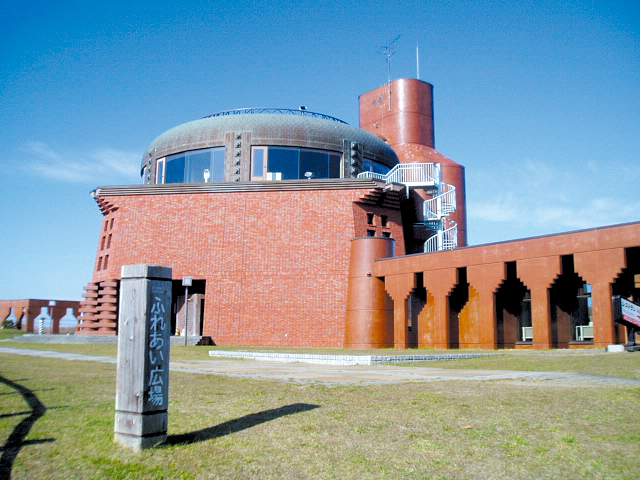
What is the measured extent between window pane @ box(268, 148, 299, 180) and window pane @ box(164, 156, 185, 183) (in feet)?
19.7

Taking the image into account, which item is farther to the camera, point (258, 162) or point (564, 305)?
point (258, 162)

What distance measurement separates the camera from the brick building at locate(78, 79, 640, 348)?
85.8 feet

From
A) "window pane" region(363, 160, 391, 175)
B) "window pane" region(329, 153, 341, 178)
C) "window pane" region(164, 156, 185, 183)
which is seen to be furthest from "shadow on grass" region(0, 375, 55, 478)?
"window pane" region(363, 160, 391, 175)

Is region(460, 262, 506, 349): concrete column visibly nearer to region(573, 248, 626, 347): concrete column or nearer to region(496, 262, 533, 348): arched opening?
region(496, 262, 533, 348): arched opening

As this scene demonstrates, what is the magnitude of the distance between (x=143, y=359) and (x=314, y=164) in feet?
105

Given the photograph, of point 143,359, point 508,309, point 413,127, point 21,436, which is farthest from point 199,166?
point 143,359

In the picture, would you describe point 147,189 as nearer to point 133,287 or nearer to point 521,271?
point 521,271

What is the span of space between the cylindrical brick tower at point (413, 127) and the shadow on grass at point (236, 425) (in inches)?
1836

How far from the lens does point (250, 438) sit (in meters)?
5.68

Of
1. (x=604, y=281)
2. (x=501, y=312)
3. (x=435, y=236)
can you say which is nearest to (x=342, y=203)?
(x=435, y=236)

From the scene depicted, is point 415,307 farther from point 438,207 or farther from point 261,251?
point 261,251

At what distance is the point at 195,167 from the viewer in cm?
3759

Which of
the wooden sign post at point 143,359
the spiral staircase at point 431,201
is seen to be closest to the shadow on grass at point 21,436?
the wooden sign post at point 143,359

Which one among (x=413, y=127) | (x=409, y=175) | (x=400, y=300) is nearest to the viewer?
(x=400, y=300)
